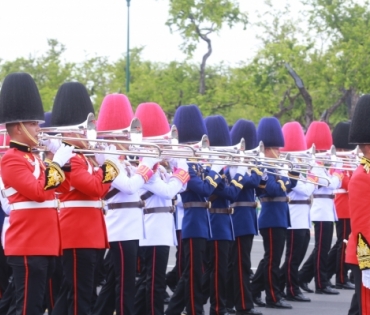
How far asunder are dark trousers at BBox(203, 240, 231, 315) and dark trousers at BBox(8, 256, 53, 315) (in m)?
3.05

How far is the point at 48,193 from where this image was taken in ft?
21.9

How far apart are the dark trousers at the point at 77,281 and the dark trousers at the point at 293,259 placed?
4.27m

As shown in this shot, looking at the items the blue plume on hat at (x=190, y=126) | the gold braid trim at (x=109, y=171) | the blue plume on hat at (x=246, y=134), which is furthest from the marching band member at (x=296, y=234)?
the gold braid trim at (x=109, y=171)

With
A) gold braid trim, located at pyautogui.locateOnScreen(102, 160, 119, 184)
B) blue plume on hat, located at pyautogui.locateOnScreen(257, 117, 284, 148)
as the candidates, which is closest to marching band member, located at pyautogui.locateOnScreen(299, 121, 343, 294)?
blue plume on hat, located at pyautogui.locateOnScreen(257, 117, 284, 148)

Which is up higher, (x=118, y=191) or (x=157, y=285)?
(x=118, y=191)

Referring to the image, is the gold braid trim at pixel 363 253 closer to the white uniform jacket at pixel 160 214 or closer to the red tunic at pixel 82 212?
the red tunic at pixel 82 212

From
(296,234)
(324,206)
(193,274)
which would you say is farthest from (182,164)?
(324,206)

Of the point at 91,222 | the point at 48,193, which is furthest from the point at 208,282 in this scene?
the point at 48,193

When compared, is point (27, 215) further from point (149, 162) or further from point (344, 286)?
point (344, 286)

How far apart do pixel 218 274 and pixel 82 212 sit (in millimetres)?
2393

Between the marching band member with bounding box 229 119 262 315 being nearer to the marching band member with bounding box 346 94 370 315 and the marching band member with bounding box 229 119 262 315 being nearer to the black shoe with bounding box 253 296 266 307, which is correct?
the black shoe with bounding box 253 296 266 307

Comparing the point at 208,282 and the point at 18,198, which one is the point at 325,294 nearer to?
the point at 208,282

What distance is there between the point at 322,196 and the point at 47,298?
457cm

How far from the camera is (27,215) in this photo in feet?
21.8
